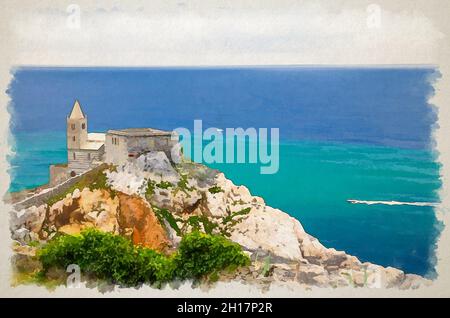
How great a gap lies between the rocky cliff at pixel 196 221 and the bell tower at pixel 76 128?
2.23 feet

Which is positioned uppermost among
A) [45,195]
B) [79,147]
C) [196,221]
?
[79,147]

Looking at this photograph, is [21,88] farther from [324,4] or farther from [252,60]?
[324,4]

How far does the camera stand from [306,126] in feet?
51.4

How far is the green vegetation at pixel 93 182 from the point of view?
15477 millimetres

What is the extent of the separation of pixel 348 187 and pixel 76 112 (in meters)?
4.53

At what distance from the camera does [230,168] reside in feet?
51.1

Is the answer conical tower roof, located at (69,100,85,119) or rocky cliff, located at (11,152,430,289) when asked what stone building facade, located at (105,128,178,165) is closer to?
rocky cliff, located at (11,152,430,289)

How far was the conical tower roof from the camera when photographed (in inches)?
613

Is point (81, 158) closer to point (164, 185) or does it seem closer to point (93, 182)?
point (93, 182)

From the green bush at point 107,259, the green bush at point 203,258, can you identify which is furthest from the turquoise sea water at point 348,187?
the green bush at point 107,259

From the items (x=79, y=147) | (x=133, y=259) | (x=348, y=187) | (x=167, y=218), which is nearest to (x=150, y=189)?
(x=167, y=218)

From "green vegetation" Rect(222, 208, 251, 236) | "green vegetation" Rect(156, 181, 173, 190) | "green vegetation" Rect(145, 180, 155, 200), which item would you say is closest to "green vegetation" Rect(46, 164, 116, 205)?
"green vegetation" Rect(145, 180, 155, 200)

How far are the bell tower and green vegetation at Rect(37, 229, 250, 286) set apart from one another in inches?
61.5

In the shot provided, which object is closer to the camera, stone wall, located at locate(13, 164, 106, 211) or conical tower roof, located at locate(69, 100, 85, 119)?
stone wall, located at locate(13, 164, 106, 211)
